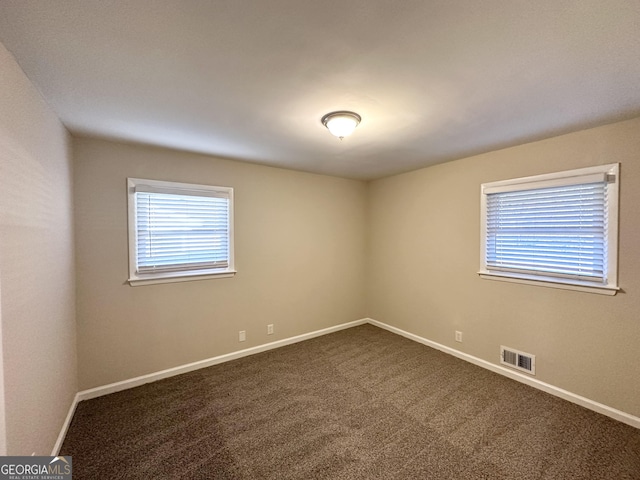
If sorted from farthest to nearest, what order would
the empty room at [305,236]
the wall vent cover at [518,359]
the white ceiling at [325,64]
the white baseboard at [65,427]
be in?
the wall vent cover at [518,359] → the white baseboard at [65,427] → the empty room at [305,236] → the white ceiling at [325,64]

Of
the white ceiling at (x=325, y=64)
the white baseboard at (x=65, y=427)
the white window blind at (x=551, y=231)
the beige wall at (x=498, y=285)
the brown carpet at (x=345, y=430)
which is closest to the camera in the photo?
the white ceiling at (x=325, y=64)

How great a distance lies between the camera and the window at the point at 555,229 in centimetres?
222

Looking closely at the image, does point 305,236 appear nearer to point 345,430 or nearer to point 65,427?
point 345,430

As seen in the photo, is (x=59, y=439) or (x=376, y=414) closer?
(x=59, y=439)

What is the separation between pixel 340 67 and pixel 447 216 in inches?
99.9

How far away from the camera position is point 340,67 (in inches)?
56.1

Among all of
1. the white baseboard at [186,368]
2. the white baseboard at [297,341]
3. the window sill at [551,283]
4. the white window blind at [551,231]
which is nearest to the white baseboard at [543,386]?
the white baseboard at [297,341]

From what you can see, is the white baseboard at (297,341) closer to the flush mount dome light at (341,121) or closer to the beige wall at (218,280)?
the beige wall at (218,280)

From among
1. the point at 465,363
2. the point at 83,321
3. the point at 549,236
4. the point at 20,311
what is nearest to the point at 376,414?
the point at 465,363

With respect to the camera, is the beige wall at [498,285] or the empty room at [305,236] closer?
the empty room at [305,236]

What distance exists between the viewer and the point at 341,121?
1959mm

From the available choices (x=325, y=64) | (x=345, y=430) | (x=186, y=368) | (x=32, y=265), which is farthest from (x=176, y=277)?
(x=325, y=64)

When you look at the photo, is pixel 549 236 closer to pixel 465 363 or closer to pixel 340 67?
pixel 465 363

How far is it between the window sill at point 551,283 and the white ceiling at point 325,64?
135 cm
